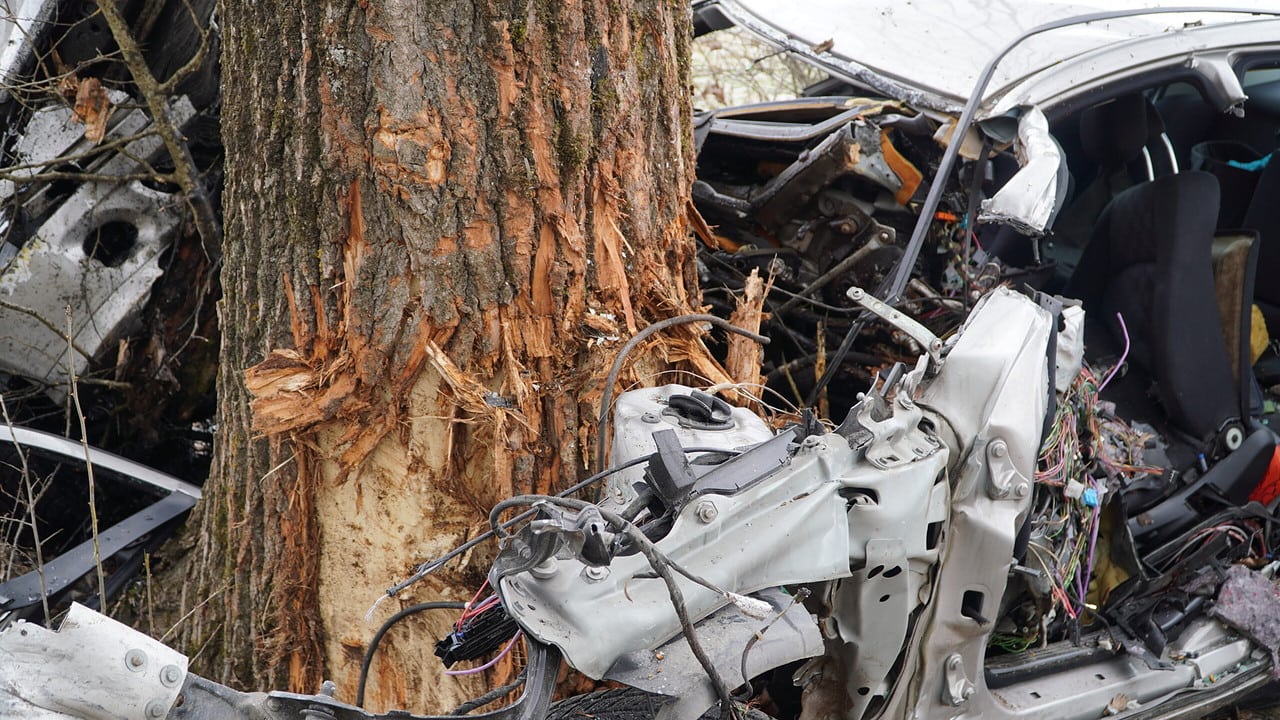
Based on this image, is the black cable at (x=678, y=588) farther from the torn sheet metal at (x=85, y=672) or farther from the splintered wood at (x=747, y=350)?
the splintered wood at (x=747, y=350)

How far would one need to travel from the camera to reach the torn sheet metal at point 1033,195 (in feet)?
7.67

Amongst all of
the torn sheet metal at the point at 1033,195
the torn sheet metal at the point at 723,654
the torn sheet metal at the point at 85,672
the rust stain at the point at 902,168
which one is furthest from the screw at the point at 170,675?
the rust stain at the point at 902,168

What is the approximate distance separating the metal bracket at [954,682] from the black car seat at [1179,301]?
5.33 ft

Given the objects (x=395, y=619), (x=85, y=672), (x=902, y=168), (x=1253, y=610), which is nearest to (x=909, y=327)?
(x=395, y=619)

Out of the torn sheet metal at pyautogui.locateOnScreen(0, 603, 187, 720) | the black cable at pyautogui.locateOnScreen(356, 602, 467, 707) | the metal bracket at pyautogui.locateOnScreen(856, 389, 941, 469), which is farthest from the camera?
the black cable at pyautogui.locateOnScreen(356, 602, 467, 707)

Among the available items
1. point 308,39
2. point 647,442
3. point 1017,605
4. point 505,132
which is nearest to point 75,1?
point 308,39

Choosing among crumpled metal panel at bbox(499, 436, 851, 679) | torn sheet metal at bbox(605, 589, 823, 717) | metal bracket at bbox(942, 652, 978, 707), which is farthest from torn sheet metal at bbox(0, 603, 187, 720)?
metal bracket at bbox(942, 652, 978, 707)

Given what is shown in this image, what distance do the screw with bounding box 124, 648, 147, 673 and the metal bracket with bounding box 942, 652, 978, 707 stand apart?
164cm

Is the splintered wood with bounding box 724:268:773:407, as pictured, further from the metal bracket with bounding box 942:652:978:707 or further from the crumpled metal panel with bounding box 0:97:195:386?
the crumpled metal panel with bounding box 0:97:195:386

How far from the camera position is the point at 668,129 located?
237cm

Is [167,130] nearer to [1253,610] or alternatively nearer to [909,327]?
[909,327]

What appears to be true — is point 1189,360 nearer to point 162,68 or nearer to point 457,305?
point 457,305

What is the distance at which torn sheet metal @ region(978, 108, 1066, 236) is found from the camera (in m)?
2.34

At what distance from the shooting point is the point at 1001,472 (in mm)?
2066
